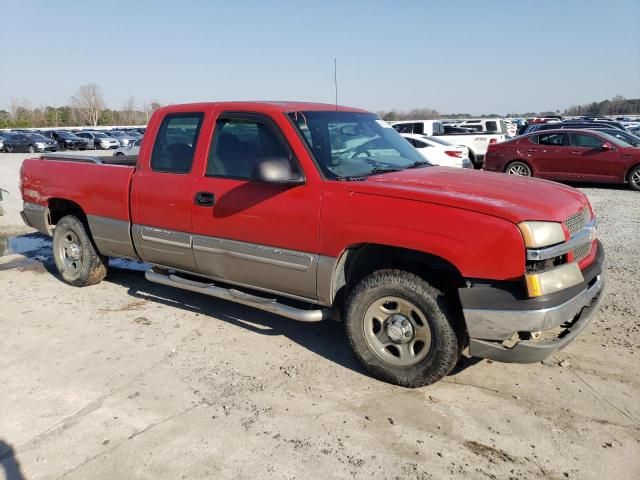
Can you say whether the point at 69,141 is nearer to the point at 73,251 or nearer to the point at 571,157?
the point at 571,157

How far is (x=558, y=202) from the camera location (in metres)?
3.52

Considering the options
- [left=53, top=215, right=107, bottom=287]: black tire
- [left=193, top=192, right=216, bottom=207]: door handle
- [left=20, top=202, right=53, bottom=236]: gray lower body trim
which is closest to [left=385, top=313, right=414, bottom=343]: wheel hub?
[left=193, top=192, right=216, bottom=207]: door handle

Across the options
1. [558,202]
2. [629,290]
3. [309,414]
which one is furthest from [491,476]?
[629,290]

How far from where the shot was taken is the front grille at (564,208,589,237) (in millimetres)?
3414

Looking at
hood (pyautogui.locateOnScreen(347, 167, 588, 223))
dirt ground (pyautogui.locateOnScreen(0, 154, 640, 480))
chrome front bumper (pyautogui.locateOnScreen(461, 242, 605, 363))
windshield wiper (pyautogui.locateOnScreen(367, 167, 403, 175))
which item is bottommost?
dirt ground (pyautogui.locateOnScreen(0, 154, 640, 480))

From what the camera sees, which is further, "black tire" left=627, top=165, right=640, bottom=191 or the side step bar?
"black tire" left=627, top=165, right=640, bottom=191

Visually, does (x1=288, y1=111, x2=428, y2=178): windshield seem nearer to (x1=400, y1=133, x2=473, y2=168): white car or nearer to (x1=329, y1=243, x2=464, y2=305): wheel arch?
(x1=329, y1=243, x2=464, y2=305): wheel arch

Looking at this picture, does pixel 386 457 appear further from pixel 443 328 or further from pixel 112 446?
pixel 112 446

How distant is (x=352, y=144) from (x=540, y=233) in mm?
1724

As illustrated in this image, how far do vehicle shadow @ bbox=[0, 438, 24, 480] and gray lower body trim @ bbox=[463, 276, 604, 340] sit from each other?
8.77 ft

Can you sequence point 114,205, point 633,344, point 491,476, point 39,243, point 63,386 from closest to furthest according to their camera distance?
point 491,476
point 63,386
point 633,344
point 114,205
point 39,243

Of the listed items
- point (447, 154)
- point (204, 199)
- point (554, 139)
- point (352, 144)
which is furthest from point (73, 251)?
point (554, 139)

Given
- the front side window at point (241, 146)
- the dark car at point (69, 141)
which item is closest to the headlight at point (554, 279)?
the front side window at point (241, 146)

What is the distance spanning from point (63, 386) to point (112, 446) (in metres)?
0.95
